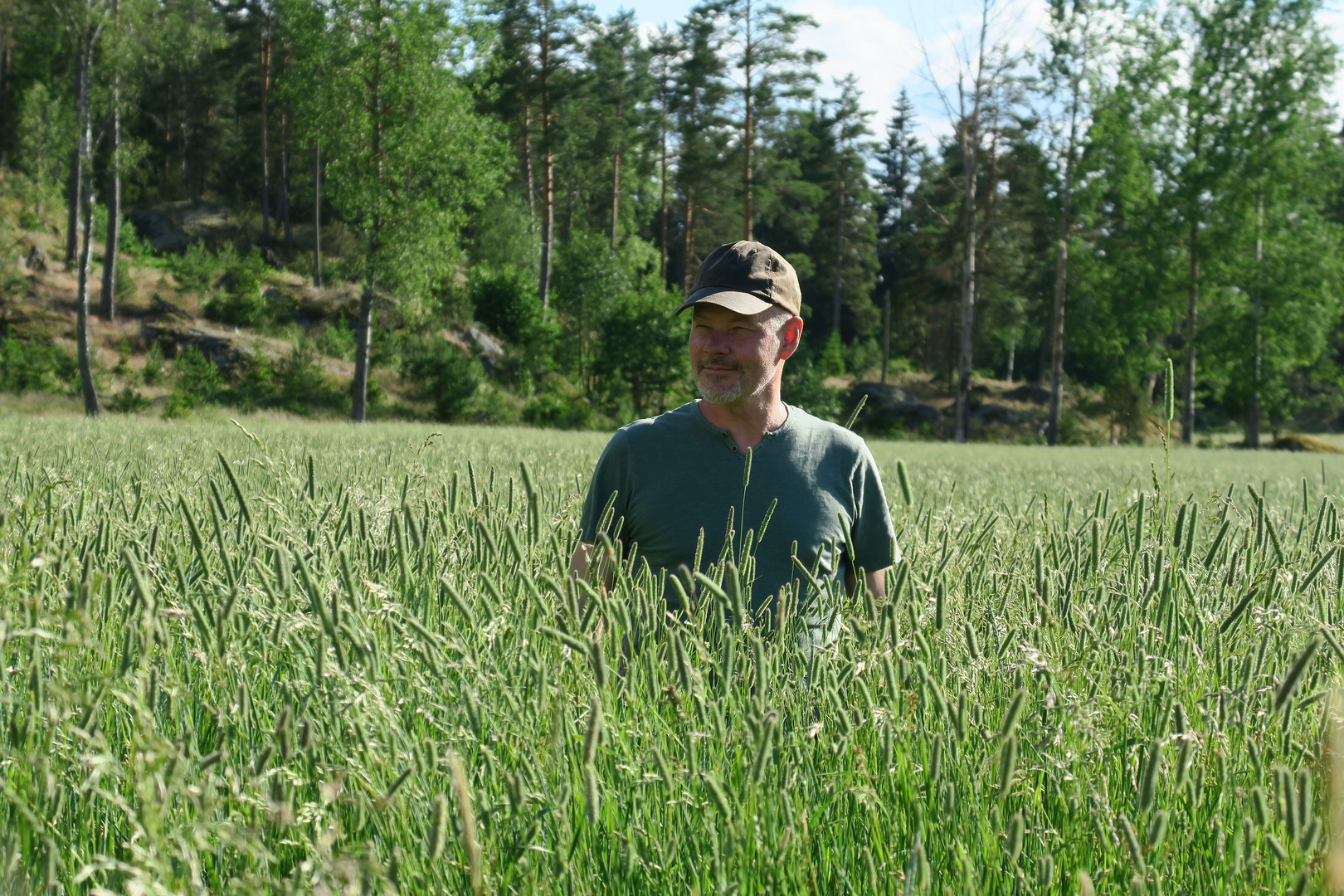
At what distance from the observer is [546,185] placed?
39719 millimetres

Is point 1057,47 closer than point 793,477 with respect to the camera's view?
No

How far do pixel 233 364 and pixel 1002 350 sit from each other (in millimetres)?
49039

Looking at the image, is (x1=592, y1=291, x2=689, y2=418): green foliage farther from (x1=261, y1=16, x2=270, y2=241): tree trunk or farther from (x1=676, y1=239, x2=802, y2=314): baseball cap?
(x1=676, y1=239, x2=802, y2=314): baseball cap

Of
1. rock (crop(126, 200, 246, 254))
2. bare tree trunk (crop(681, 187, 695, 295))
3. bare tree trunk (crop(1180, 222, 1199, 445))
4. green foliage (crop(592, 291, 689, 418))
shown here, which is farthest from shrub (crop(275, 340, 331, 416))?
bare tree trunk (crop(1180, 222, 1199, 445))

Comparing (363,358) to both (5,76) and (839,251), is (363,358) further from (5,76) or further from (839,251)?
(5,76)

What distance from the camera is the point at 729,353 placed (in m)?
3.14

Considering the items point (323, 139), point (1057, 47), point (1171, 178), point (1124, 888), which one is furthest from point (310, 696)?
point (1171, 178)

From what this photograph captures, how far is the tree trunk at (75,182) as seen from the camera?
20.5m

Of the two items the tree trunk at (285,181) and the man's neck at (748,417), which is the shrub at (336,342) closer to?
the tree trunk at (285,181)

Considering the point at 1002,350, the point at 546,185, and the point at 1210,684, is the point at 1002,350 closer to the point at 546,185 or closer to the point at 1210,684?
the point at 546,185

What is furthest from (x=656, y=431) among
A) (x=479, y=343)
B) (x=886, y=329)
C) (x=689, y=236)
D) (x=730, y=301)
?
(x=886, y=329)

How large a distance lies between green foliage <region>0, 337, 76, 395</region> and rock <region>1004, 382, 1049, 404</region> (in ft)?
121

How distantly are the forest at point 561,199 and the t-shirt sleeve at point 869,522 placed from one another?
21.3 meters

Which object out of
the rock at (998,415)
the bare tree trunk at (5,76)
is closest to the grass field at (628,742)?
the rock at (998,415)
